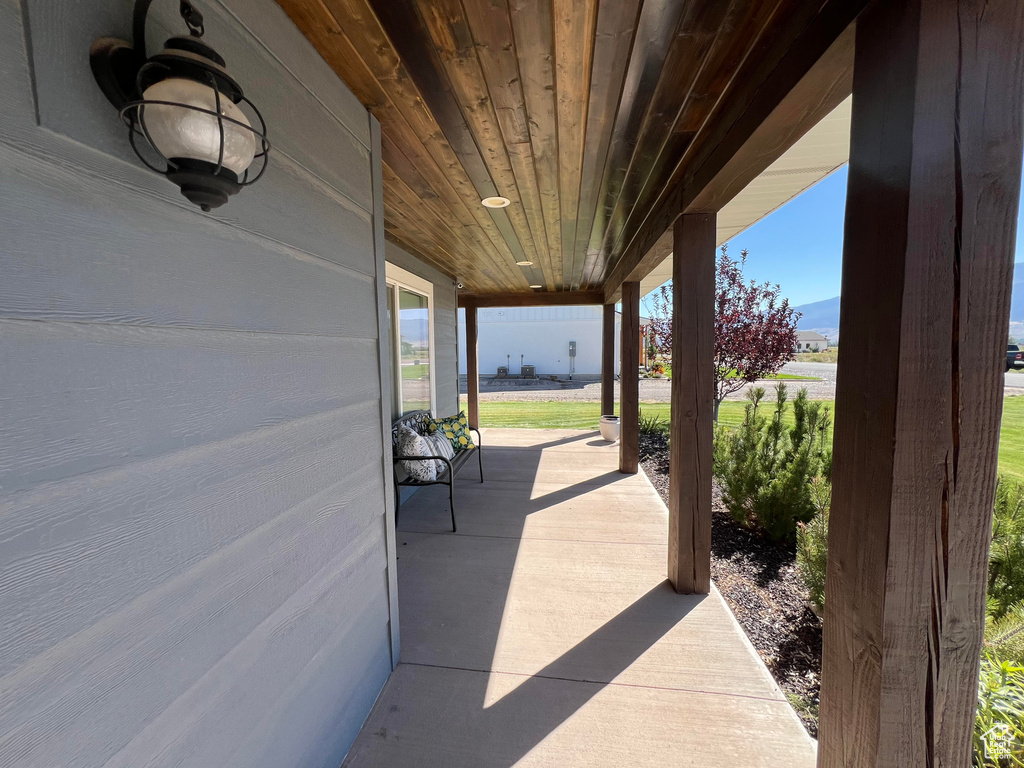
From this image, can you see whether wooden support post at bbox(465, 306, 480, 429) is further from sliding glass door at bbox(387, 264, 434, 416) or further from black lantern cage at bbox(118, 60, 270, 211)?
black lantern cage at bbox(118, 60, 270, 211)

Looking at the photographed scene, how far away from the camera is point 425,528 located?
3209mm

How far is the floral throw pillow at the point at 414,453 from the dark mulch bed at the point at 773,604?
215cm

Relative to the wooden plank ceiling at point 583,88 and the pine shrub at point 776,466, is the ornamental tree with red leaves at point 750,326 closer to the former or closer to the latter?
the pine shrub at point 776,466

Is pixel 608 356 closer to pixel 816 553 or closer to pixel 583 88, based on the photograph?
pixel 816 553

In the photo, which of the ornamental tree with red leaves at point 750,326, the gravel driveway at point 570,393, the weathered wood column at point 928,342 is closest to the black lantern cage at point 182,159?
the weathered wood column at point 928,342

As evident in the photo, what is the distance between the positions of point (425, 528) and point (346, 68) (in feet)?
9.39

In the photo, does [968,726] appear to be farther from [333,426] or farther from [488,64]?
[488,64]

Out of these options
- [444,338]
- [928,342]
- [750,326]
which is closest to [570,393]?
[750,326]

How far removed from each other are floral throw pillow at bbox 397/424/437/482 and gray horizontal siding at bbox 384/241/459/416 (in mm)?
1583

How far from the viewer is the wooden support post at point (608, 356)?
6.18 meters

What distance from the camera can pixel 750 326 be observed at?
5.53m

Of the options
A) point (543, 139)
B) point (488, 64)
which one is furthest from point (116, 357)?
point (543, 139)

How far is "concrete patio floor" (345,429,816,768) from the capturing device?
4.72ft

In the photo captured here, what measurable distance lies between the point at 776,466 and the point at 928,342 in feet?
9.16
